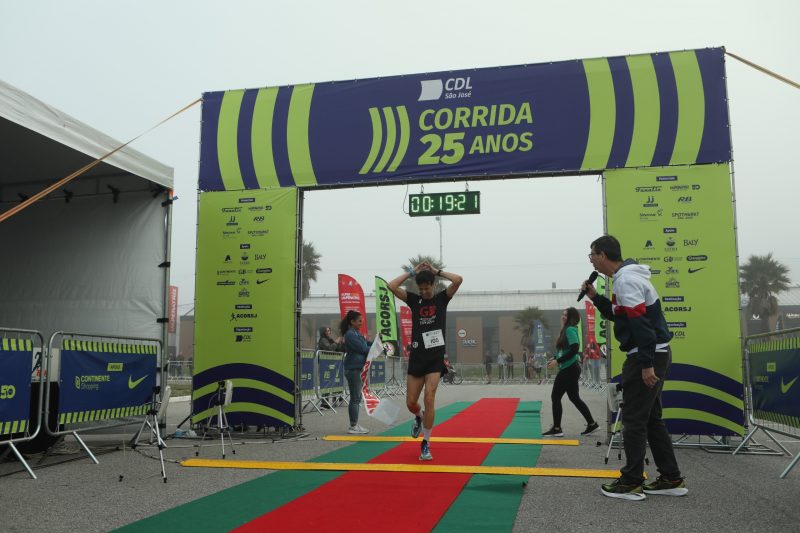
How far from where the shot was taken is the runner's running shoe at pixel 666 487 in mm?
5043

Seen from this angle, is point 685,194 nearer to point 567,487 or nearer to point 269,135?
point 567,487

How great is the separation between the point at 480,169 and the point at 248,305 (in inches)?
155

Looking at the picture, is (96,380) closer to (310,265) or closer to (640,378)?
(640,378)

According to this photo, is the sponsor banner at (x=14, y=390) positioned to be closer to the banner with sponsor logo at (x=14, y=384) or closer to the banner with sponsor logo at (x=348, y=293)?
the banner with sponsor logo at (x=14, y=384)

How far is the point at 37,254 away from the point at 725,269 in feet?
35.8

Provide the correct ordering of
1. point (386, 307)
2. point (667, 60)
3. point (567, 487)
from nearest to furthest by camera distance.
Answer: point (567, 487), point (667, 60), point (386, 307)

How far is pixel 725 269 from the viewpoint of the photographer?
8180mm

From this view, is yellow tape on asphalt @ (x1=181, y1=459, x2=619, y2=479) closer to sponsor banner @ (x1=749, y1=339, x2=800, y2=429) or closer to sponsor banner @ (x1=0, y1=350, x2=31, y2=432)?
sponsor banner @ (x1=0, y1=350, x2=31, y2=432)

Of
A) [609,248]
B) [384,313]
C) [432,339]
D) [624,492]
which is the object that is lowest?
[624,492]

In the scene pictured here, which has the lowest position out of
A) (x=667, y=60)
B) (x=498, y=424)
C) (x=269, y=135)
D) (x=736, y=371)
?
(x=498, y=424)

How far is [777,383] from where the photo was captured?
664 centimetres

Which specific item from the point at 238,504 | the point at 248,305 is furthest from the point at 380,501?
the point at 248,305

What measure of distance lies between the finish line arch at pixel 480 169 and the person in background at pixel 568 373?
86 cm

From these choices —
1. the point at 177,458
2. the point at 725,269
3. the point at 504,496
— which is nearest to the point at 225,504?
the point at 504,496
